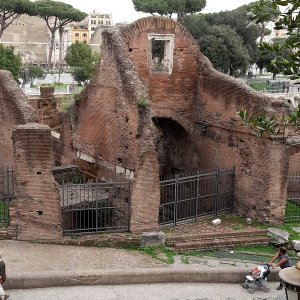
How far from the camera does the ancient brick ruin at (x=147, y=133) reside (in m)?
11.5

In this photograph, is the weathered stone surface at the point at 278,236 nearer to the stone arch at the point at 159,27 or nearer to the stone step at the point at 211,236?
the stone step at the point at 211,236

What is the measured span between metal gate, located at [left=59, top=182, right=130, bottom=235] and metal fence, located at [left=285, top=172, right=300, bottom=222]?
4723 mm

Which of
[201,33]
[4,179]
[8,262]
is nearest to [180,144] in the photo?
[4,179]

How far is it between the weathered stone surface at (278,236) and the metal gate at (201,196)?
1774 mm

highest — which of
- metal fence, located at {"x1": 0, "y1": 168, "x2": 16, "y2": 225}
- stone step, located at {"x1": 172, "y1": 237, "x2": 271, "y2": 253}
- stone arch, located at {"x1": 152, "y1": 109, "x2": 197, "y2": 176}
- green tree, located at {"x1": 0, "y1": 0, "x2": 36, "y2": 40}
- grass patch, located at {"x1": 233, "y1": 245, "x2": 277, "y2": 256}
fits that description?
green tree, located at {"x1": 0, "y1": 0, "x2": 36, "y2": 40}

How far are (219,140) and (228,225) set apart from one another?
2.55 m

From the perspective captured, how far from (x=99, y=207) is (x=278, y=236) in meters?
4.37

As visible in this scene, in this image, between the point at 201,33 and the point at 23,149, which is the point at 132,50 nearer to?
the point at 23,149

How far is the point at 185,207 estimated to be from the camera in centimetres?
1445

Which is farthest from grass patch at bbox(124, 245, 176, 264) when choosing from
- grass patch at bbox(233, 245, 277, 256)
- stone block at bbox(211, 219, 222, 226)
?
stone block at bbox(211, 219, 222, 226)

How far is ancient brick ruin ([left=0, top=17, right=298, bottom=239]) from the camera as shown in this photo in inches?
454

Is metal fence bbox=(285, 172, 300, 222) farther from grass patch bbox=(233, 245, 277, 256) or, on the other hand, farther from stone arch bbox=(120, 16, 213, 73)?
stone arch bbox=(120, 16, 213, 73)

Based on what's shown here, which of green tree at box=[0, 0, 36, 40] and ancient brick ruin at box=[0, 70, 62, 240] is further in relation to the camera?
green tree at box=[0, 0, 36, 40]

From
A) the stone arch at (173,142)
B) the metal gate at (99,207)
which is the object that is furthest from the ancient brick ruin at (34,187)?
the stone arch at (173,142)
